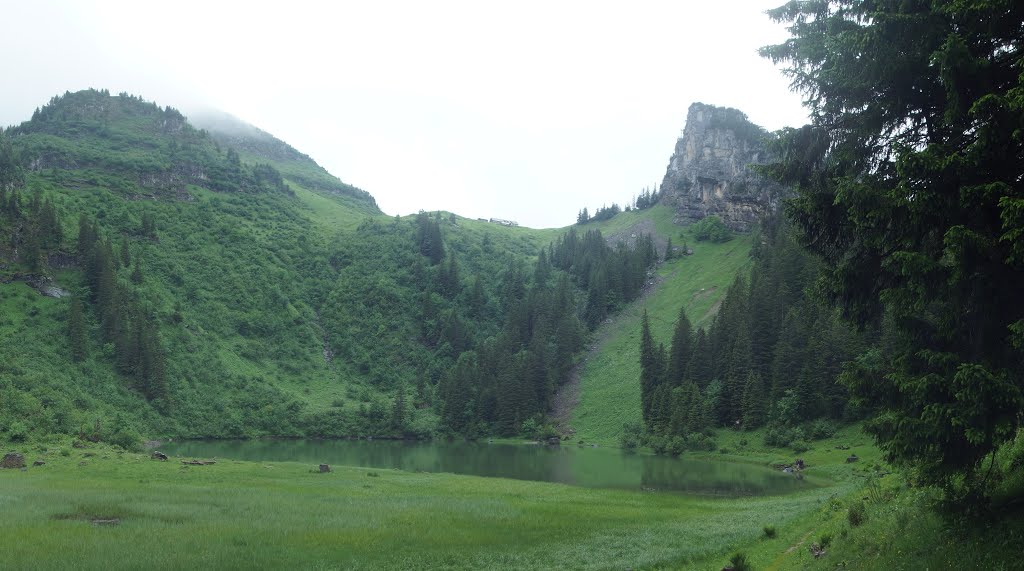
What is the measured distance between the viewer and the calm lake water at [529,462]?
60409mm

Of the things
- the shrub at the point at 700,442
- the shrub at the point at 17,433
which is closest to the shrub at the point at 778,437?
the shrub at the point at 700,442

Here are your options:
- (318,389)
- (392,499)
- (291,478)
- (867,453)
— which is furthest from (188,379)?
(867,453)

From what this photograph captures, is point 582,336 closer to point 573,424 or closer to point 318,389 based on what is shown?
point 573,424

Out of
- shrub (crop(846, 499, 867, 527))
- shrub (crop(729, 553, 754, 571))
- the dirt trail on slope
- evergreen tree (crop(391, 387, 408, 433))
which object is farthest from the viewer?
the dirt trail on slope

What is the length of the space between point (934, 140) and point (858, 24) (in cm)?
420

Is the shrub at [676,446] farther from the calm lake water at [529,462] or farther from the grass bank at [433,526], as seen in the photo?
the grass bank at [433,526]

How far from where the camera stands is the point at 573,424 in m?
127

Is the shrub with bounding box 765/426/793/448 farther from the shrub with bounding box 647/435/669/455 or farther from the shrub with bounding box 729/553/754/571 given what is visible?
the shrub with bounding box 729/553/754/571

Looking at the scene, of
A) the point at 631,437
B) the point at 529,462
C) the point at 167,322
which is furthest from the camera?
the point at 167,322

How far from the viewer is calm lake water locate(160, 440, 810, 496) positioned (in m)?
60.4

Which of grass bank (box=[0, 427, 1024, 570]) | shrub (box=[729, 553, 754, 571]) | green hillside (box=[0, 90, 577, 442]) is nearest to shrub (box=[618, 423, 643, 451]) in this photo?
green hillside (box=[0, 90, 577, 442])

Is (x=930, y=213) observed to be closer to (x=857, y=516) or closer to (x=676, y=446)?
(x=857, y=516)

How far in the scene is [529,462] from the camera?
83562mm

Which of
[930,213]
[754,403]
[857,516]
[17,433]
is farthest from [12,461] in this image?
[754,403]
